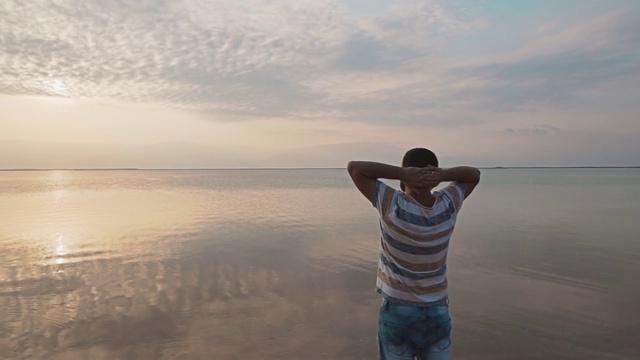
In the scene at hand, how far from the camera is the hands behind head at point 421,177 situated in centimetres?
285

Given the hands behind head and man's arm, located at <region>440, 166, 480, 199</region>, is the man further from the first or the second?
man's arm, located at <region>440, 166, 480, 199</region>

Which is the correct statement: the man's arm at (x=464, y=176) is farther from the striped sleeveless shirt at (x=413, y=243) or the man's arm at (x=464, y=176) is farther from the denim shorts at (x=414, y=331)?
the denim shorts at (x=414, y=331)

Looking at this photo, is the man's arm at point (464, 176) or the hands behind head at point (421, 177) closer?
the hands behind head at point (421, 177)

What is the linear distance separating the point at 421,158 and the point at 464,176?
46cm

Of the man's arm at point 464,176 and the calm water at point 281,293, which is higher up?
the man's arm at point 464,176

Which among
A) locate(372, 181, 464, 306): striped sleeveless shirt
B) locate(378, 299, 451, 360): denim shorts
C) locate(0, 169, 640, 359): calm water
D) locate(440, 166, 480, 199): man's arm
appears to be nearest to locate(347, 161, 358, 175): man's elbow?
locate(372, 181, 464, 306): striped sleeveless shirt

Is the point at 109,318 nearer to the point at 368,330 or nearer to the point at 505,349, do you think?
the point at 368,330

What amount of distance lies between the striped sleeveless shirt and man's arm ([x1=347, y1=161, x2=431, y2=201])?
0.20ft

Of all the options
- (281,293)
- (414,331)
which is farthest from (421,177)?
(281,293)

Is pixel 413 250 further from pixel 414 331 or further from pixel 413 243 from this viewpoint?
pixel 414 331

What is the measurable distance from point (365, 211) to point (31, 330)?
2006 centimetres

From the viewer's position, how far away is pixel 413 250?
2.90m

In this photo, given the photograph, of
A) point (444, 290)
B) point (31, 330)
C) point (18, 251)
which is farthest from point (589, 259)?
point (18, 251)

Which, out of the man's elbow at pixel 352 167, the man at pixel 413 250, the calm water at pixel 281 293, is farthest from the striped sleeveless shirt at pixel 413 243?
the calm water at pixel 281 293
